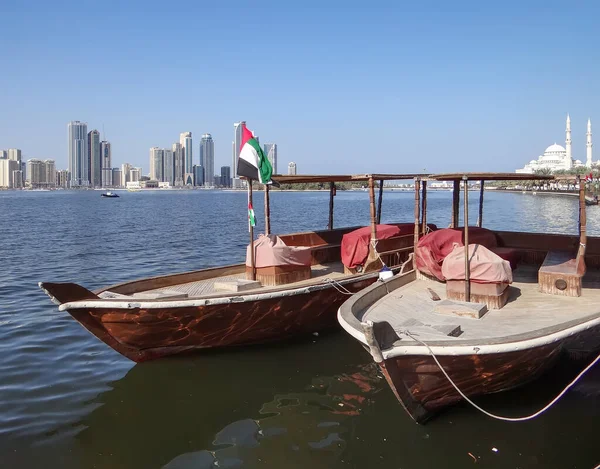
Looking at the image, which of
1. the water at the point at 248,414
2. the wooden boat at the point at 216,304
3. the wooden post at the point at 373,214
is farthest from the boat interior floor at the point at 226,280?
the water at the point at 248,414

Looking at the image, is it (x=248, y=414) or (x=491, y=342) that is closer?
(x=491, y=342)

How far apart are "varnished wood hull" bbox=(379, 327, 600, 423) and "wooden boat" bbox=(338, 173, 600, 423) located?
16mm

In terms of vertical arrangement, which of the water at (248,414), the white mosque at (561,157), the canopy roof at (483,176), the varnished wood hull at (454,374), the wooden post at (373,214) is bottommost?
the water at (248,414)

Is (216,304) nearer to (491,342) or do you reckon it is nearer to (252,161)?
(252,161)

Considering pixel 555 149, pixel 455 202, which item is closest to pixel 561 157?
pixel 555 149

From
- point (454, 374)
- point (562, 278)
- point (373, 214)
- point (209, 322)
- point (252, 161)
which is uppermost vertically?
point (252, 161)

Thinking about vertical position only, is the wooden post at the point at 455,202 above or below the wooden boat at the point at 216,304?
above

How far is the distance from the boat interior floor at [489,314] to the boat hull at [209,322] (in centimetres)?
193

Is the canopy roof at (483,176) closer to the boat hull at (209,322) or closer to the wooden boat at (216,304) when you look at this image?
the wooden boat at (216,304)

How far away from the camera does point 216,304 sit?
1009 cm

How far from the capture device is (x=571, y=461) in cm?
739

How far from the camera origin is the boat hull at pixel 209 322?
969cm

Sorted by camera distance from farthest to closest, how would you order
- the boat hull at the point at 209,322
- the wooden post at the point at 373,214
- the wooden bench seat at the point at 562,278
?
1. the wooden post at the point at 373,214
2. the wooden bench seat at the point at 562,278
3. the boat hull at the point at 209,322

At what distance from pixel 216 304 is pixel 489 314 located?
493 cm
